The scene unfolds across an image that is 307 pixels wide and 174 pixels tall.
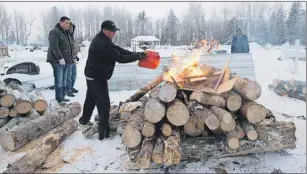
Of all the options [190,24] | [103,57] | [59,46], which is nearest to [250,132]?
[103,57]

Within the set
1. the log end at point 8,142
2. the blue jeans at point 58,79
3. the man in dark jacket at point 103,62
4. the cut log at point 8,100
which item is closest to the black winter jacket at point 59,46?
the blue jeans at point 58,79

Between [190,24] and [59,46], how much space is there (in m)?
56.8

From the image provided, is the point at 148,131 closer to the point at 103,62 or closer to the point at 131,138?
the point at 131,138

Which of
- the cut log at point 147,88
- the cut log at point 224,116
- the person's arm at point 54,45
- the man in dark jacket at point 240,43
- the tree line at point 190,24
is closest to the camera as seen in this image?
the cut log at point 224,116

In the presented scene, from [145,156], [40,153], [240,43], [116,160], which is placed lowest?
[116,160]

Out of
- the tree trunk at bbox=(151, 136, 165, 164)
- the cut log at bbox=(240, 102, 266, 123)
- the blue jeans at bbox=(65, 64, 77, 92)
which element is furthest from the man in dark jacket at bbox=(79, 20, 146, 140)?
the blue jeans at bbox=(65, 64, 77, 92)

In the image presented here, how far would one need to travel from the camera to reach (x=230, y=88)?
12.8ft

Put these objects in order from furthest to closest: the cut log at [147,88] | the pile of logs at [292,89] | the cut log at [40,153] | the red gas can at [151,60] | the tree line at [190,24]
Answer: the tree line at [190,24] → the pile of logs at [292,89] → the cut log at [147,88] → the red gas can at [151,60] → the cut log at [40,153]

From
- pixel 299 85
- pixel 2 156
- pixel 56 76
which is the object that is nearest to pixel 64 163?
pixel 2 156

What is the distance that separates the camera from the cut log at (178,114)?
3730mm

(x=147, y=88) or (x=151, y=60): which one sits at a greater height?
(x=151, y=60)

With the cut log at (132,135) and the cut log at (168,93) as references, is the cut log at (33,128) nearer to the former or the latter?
the cut log at (132,135)

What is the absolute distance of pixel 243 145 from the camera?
3.77m

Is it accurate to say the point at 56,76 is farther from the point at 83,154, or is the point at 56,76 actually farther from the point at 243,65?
the point at 243,65
